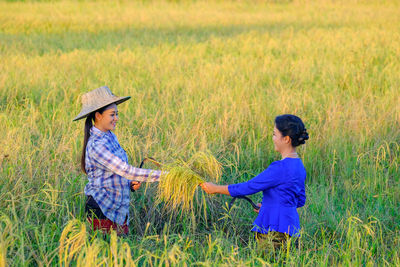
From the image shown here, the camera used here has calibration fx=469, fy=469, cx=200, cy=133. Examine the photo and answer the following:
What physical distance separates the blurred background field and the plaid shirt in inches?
7.9

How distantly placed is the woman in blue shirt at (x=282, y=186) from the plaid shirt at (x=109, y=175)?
53 centimetres

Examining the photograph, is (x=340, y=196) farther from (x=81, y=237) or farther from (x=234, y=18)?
(x=234, y=18)

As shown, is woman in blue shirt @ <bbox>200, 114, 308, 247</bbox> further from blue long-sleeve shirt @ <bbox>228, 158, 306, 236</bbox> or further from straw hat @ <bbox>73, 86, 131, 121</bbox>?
straw hat @ <bbox>73, 86, 131, 121</bbox>

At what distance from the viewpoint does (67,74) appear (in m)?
6.83

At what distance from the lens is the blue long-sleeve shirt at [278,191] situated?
263cm

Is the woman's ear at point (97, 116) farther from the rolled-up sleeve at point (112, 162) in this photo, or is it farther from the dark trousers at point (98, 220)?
the dark trousers at point (98, 220)

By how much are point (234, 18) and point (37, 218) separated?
46.2ft

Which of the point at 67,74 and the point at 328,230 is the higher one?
the point at 67,74

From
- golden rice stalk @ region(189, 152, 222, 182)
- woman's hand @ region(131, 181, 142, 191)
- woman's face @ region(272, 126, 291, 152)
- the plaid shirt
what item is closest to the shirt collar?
the plaid shirt

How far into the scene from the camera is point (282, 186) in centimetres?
266

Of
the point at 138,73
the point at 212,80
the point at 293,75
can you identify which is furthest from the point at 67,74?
the point at 293,75

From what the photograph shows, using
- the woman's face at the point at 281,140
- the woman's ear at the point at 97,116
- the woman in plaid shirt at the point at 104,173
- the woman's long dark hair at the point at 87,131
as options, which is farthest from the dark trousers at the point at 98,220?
the woman's face at the point at 281,140

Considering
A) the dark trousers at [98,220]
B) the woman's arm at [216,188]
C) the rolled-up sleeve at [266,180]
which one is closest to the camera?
the rolled-up sleeve at [266,180]

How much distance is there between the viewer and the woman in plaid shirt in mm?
2811
